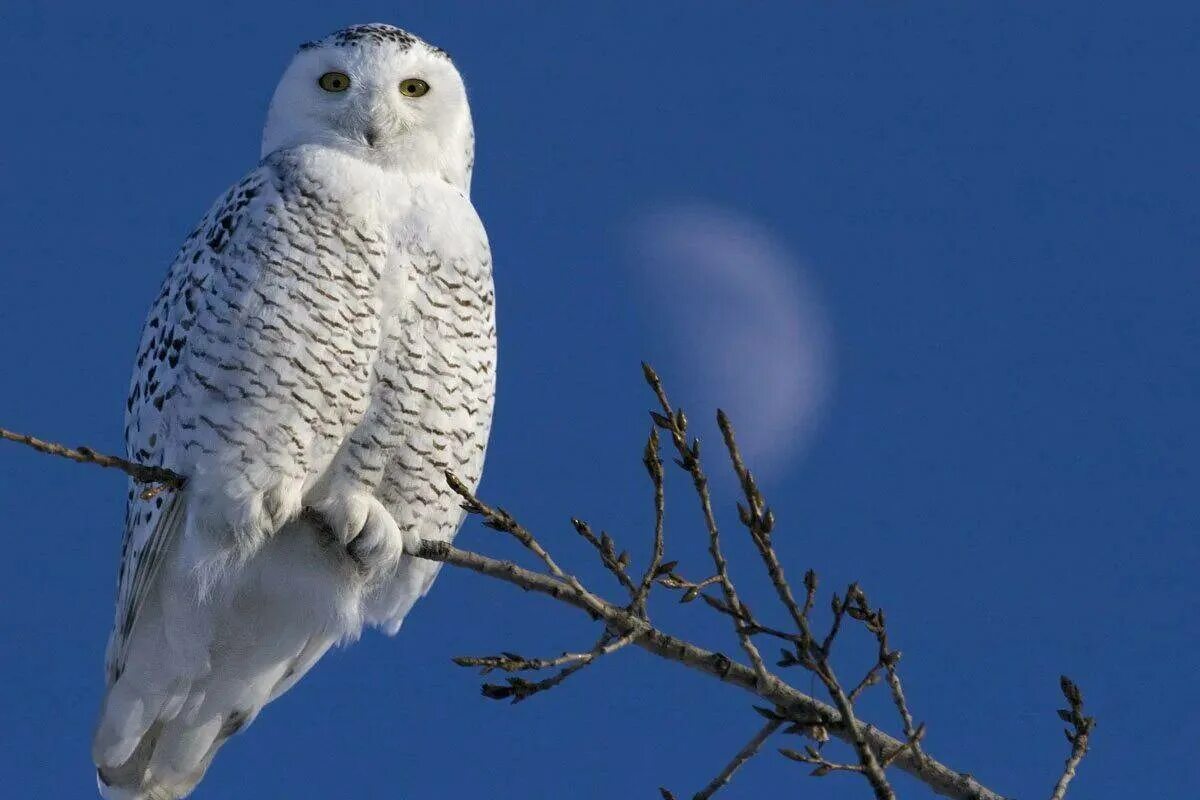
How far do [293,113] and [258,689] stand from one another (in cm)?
175

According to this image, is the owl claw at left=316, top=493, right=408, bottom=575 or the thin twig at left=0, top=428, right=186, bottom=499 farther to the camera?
the owl claw at left=316, top=493, right=408, bottom=575

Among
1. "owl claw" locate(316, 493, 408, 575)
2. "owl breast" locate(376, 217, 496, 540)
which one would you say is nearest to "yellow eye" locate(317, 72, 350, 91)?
"owl breast" locate(376, 217, 496, 540)

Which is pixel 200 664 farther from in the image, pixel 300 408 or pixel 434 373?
pixel 434 373

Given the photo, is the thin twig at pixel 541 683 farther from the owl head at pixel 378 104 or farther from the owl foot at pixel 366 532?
the owl head at pixel 378 104

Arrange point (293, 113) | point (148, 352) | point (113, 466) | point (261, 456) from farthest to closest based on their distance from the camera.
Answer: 1. point (293, 113)
2. point (148, 352)
3. point (261, 456)
4. point (113, 466)

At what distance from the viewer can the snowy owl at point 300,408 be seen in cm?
372

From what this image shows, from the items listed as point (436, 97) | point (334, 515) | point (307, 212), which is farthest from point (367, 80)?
point (334, 515)

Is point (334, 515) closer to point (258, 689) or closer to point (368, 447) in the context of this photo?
point (368, 447)

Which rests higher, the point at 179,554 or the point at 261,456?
the point at 261,456

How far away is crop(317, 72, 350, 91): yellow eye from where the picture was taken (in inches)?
172

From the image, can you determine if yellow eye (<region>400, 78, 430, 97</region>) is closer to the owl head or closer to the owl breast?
the owl head

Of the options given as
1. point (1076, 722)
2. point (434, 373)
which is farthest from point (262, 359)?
point (1076, 722)

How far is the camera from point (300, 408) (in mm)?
3701

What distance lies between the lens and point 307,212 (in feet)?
12.7
